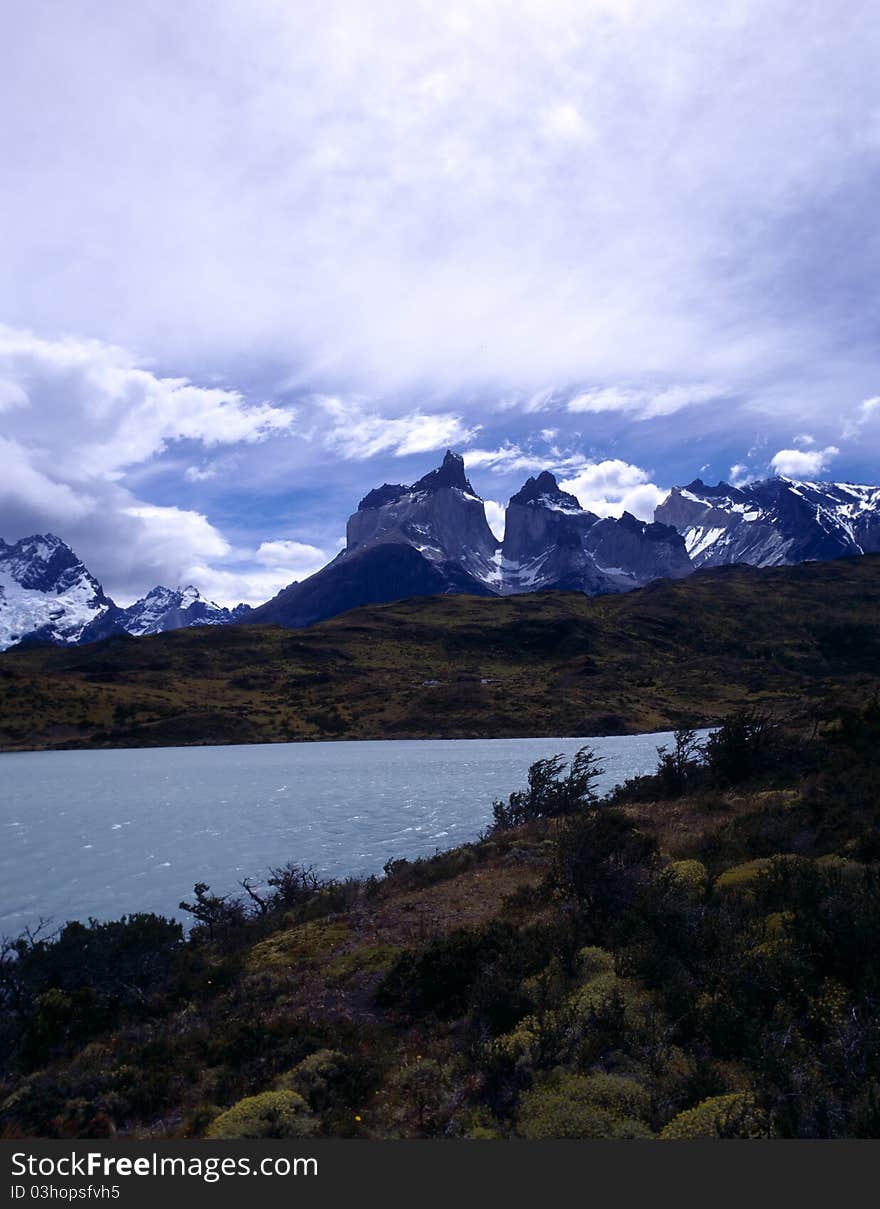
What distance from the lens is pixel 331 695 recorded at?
131 m

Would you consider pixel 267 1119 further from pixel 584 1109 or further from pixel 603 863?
pixel 603 863

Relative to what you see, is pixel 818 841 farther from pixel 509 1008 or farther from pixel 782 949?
pixel 509 1008

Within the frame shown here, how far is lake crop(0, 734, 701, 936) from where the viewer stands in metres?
27.2

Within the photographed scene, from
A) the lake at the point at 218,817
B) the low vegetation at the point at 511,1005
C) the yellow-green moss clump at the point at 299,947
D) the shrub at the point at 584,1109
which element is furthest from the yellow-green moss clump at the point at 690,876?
the lake at the point at 218,817

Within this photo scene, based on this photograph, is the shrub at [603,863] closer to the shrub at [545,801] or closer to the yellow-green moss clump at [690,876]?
the yellow-green moss clump at [690,876]

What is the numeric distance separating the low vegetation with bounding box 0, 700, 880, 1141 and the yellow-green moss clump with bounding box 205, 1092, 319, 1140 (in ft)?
0.09

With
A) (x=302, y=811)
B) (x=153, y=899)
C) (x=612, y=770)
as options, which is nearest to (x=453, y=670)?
(x=612, y=770)

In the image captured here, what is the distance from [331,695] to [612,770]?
82.2 metres

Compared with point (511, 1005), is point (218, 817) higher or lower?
lower


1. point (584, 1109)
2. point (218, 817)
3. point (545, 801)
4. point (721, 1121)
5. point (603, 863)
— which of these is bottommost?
point (218, 817)

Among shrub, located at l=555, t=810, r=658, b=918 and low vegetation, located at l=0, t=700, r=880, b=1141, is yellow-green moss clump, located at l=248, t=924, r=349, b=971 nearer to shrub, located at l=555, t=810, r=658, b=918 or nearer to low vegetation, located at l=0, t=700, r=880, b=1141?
low vegetation, located at l=0, t=700, r=880, b=1141

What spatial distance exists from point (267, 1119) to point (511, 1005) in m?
3.84

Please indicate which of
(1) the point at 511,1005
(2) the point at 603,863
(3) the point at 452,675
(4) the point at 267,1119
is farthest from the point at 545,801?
(3) the point at 452,675

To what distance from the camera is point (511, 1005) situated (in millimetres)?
10898
